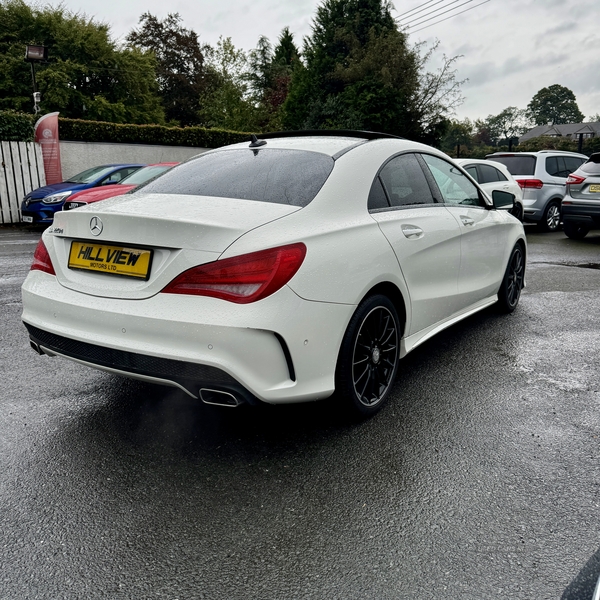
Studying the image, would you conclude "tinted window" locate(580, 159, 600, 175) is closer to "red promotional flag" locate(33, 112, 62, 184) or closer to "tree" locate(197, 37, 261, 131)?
"red promotional flag" locate(33, 112, 62, 184)

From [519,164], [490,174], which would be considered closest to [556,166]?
[519,164]

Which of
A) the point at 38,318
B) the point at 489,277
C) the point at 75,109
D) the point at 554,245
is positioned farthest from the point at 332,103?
the point at 38,318

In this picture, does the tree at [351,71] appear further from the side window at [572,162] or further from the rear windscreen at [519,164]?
the rear windscreen at [519,164]

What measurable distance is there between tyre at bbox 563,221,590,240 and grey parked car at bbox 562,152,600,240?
262mm

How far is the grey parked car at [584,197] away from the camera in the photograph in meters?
10.7

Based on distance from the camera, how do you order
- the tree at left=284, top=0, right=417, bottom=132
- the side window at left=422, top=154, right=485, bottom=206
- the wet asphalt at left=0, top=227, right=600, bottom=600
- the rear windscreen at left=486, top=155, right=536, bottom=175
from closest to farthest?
1. the wet asphalt at left=0, top=227, right=600, bottom=600
2. the side window at left=422, top=154, right=485, bottom=206
3. the rear windscreen at left=486, top=155, right=536, bottom=175
4. the tree at left=284, top=0, right=417, bottom=132

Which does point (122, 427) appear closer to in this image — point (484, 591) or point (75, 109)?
point (484, 591)

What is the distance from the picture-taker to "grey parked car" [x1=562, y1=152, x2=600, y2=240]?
422 inches

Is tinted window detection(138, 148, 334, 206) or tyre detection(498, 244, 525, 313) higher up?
tinted window detection(138, 148, 334, 206)

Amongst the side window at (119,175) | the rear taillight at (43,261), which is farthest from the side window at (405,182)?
the side window at (119,175)

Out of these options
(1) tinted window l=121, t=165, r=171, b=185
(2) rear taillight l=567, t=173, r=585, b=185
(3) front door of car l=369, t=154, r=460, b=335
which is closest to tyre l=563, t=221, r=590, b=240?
(2) rear taillight l=567, t=173, r=585, b=185

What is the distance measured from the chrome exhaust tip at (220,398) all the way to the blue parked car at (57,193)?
34.2ft

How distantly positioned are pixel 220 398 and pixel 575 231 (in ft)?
36.5

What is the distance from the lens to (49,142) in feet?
46.1
